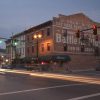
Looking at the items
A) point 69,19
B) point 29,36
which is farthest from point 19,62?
point 69,19

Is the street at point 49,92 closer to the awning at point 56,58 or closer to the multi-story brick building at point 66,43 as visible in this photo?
the awning at point 56,58

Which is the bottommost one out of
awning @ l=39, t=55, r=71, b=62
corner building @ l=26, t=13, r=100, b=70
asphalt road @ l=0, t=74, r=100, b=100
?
asphalt road @ l=0, t=74, r=100, b=100

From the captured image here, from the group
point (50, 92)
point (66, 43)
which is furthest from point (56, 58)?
point (50, 92)

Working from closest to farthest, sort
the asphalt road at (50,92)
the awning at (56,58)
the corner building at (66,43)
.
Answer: the asphalt road at (50,92) → the awning at (56,58) → the corner building at (66,43)

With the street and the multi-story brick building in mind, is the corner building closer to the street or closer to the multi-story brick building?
the multi-story brick building

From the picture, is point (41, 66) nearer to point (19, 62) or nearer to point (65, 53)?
point (65, 53)

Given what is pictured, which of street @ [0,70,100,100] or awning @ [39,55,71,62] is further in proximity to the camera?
awning @ [39,55,71,62]

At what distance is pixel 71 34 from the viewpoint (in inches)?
2399


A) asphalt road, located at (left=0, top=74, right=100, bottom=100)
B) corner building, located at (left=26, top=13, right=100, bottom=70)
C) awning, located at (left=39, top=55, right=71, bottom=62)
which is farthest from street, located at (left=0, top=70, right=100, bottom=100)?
corner building, located at (left=26, top=13, right=100, bottom=70)

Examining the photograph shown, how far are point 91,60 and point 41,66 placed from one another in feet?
44.1

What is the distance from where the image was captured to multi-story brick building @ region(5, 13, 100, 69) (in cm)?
5731

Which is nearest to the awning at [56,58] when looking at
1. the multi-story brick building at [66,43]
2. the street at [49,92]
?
the multi-story brick building at [66,43]

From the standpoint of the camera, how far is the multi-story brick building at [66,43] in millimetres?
57312

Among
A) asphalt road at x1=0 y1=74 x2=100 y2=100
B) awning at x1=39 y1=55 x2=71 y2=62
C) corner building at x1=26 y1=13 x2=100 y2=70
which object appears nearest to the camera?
asphalt road at x1=0 y1=74 x2=100 y2=100
